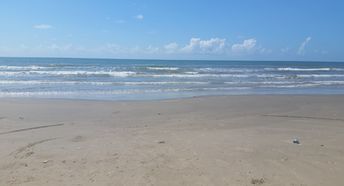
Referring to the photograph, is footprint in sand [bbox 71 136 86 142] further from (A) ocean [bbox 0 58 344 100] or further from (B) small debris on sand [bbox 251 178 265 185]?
(A) ocean [bbox 0 58 344 100]

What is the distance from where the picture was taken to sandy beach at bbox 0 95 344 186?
4785 millimetres

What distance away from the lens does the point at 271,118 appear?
10.1 meters

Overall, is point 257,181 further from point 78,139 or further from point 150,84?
point 150,84

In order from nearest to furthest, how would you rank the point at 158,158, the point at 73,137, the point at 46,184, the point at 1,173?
the point at 46,184
the point at 1,173
the point at 158,158
the point at 73,137

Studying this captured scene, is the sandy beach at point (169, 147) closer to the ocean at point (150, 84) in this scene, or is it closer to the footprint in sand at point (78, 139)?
the footprint in sand at point (78, 139)

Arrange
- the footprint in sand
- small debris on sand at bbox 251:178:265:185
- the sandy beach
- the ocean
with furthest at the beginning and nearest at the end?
the ocean, the footprint in sand, the sandy beach, small debris on sand at bbox 251:178:265:185

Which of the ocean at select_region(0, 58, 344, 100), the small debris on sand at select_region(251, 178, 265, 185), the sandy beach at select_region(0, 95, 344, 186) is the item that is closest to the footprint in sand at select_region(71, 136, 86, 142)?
the sandy beach at select_region(0, 95, 344, 186)

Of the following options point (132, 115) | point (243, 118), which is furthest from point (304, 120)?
point (132, 115)

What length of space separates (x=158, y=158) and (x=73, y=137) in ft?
7.83

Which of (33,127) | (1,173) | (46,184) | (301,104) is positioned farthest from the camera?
(301,104)

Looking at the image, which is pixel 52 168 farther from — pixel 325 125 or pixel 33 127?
pixel 325 125

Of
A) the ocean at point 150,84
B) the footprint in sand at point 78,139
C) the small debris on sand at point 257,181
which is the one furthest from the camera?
the ocean at point 150,84

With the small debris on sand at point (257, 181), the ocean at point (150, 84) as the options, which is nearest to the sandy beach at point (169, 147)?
the small debris on sand at point (257, 181)

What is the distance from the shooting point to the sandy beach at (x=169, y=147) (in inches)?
188
